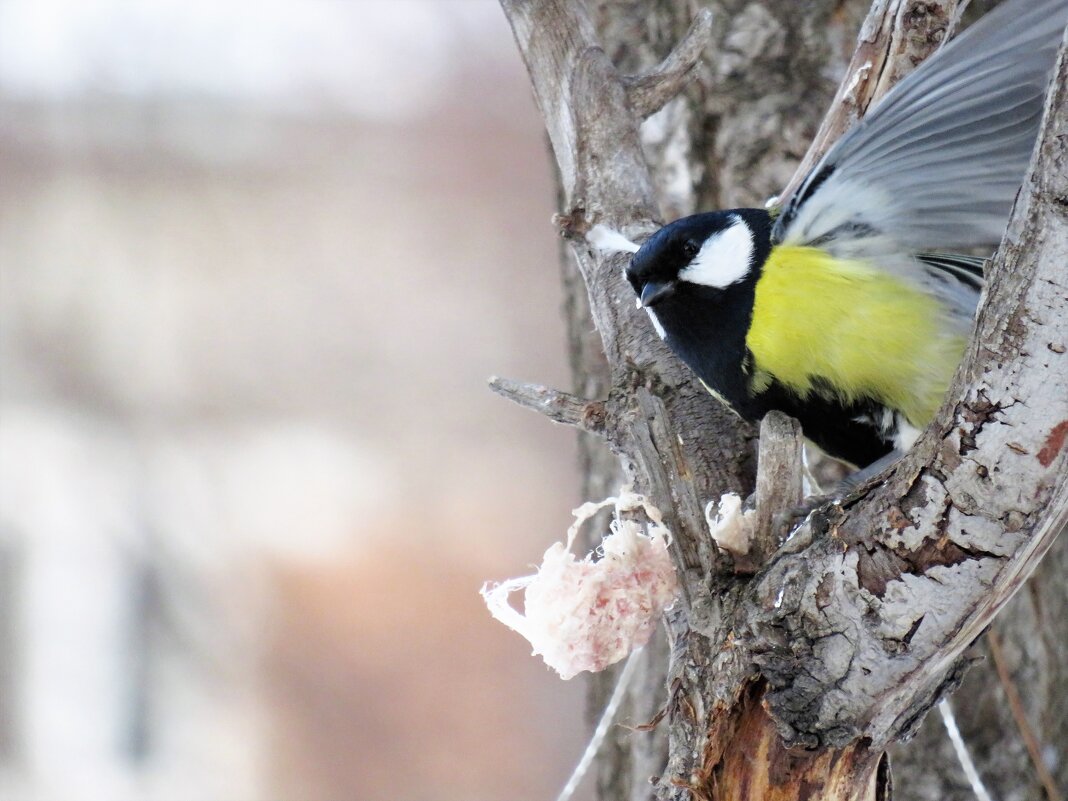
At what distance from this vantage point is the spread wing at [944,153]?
700mm

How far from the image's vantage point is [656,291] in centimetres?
86

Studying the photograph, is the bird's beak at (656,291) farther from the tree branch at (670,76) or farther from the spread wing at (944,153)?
the tree branch at (670,76)

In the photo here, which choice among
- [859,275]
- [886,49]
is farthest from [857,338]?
[886,49]

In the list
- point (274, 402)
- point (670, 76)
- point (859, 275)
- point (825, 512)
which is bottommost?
point (274, 402)

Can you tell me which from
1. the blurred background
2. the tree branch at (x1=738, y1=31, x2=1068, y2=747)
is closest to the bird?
the tree branch at (x1=738, y1=31, x2=1068, y2=747)

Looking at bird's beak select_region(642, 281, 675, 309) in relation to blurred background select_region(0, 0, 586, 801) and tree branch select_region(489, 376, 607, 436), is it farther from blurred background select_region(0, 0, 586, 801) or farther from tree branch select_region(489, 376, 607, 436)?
blurred background select_region(0, 0, 586, 801)

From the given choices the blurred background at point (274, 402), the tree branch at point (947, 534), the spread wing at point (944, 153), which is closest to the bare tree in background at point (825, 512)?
the tree branch at point (947, 534)

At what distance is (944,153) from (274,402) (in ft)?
4.93

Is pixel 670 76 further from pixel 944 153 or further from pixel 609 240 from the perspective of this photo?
pixel 944 153

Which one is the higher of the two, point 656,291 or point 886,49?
point 886,49

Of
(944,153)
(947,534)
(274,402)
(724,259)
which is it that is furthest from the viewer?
(274,402)

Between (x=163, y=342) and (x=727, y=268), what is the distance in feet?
4.76

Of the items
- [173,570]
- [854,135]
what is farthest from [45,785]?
[854,135]

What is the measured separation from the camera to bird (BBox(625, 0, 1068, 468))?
77 centimetres
